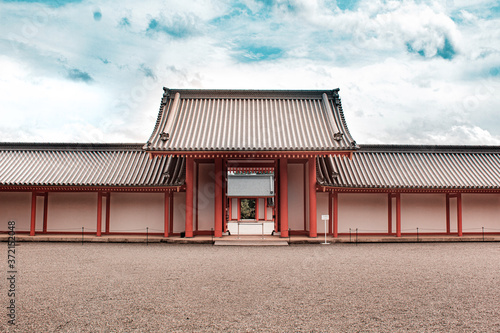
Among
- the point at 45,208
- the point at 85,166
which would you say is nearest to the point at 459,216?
the point at 85,166

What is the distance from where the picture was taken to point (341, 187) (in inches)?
651

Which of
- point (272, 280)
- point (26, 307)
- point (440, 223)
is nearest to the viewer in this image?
point (26, 307)

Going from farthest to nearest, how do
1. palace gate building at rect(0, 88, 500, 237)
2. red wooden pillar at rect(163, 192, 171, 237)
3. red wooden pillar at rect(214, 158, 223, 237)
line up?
red wooden pillar at rect(163, 192, 171, 237) → palace gate building at rect(0, 88, 500, 237) → red wooden pillar at rect(214, 158, 223, 237)

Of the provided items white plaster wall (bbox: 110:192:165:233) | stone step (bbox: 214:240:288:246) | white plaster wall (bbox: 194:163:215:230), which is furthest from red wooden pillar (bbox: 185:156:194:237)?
white plaster wall (bbox: 110:192:165:233)

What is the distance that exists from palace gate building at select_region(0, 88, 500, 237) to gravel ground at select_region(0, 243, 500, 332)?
405cm

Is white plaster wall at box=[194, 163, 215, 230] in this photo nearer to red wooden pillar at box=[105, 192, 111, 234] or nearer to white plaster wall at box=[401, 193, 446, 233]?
red wooden pillar at box=[105, 192, 111, 234]

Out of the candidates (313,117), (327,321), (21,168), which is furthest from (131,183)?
(327,321)

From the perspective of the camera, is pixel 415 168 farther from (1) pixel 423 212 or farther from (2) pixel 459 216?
(2) pixel 459 216

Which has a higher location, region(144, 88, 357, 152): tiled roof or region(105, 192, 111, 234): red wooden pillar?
region(144, 88, 357, 152): tiled roof

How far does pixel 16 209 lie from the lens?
1838 cm

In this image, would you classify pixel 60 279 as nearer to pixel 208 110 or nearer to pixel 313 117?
pixel 208 110

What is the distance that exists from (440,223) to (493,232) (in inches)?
115

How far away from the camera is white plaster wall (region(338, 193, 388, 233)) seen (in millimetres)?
17859

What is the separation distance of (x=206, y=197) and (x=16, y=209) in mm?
9955
